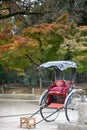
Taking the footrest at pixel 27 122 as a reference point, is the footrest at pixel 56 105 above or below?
above

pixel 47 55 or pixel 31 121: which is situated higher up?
pixel 47 55

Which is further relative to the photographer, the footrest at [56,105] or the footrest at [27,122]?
the footrest at [56,105]

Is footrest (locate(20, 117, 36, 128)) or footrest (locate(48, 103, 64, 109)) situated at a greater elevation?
footrest (locate(48, 103, 64, 109))

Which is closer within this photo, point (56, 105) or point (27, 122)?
point (27, 122)

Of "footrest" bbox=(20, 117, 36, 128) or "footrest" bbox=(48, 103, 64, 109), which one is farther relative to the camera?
"footrest" bbox=(48, 103, 64, 109)

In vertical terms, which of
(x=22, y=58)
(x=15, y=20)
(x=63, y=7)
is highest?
(x=63, y=7)

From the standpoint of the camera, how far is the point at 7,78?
28562 mm

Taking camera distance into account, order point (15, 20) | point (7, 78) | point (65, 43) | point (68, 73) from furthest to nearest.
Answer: point (7, 78), point (68, 73), point (65, 43), point (15, 20)

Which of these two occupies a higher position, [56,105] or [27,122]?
[56,105]

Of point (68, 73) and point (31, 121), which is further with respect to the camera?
point (68, 73)

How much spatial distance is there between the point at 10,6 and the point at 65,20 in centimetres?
695

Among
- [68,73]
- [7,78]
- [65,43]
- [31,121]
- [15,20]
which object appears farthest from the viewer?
[7,78]

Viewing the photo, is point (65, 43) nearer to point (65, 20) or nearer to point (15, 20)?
point (65, 20)

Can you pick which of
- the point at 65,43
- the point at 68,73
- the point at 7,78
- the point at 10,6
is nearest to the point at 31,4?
the point at 10,6
